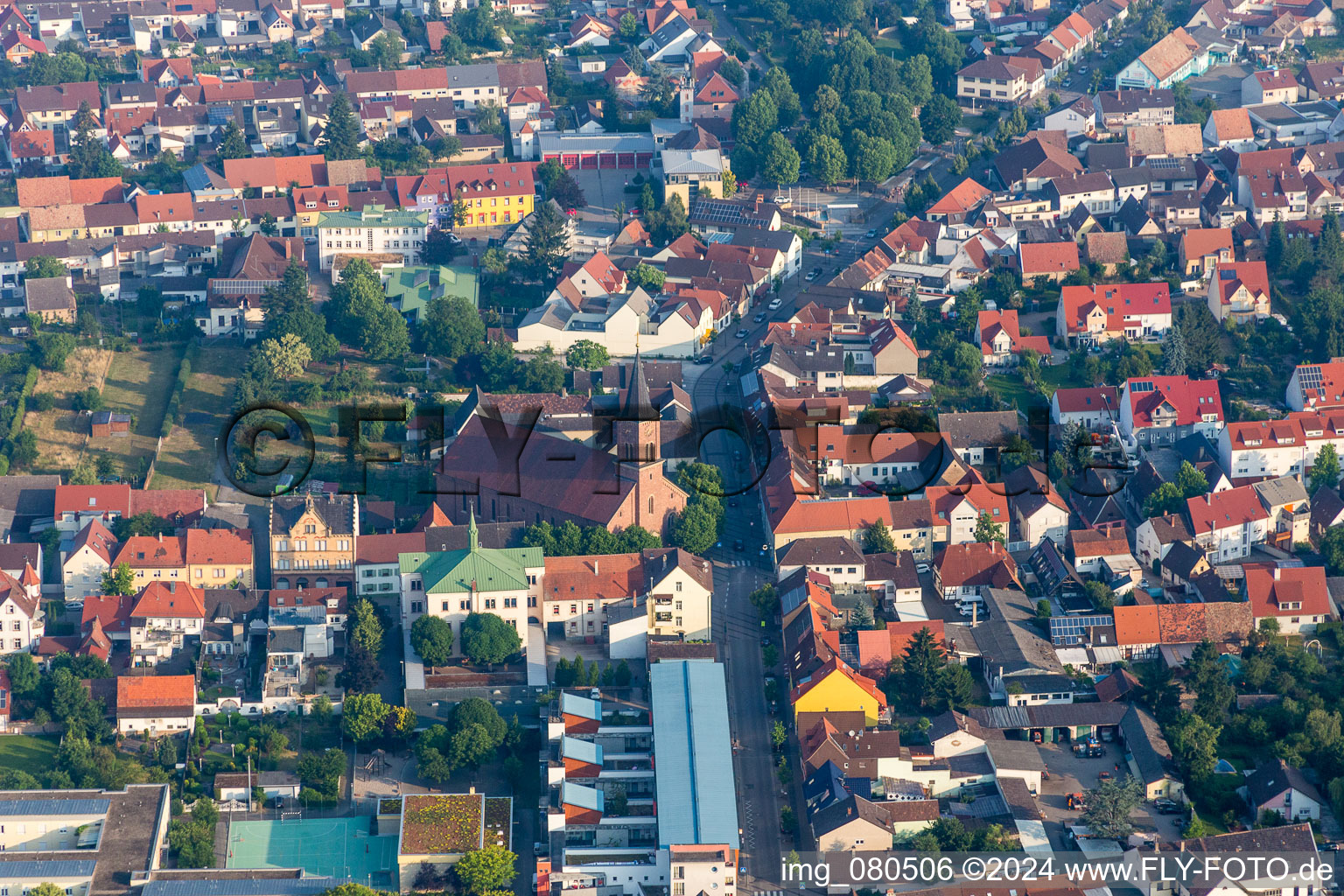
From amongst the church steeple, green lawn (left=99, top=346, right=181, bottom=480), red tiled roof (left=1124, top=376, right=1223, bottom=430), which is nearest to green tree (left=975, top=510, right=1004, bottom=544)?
red tiled roof (left=1124, top=376, right=1223, bottom=430)

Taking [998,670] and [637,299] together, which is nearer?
[998,670]

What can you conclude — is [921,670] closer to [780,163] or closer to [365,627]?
[365,627]

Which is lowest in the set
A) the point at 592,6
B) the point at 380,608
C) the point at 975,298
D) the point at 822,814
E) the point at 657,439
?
the point at 822,814

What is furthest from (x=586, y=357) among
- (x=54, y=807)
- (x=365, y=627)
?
(x=54, y=807)

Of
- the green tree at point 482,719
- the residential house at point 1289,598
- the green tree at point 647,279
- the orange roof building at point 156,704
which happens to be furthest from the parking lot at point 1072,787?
the green tree at point 647,279

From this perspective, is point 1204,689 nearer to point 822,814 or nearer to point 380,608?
point 822,814

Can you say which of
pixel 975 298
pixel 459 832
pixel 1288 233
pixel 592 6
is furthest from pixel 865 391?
pixel 592 6

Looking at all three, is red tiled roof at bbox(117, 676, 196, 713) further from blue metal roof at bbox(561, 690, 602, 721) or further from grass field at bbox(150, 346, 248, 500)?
grass field at bbox(150, 346, 248, 500)
